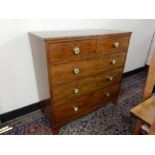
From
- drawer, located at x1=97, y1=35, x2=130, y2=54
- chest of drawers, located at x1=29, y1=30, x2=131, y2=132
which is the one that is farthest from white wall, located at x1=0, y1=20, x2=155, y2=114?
drawer, located at x1=97, y1=35, x2=130, y2=54

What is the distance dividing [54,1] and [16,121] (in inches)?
53.5

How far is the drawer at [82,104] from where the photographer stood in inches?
53.6

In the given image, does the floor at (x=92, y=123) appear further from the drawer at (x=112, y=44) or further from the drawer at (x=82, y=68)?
the drawer at (x=112, y=44)

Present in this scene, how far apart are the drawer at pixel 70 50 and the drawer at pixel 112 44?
0.28 ft

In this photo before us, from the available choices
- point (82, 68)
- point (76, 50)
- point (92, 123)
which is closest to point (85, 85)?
point (82, 68)

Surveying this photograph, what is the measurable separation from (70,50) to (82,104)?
25.3 inches

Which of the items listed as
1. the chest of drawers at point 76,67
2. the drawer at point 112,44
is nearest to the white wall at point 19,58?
the chest of drawers at point 76,67

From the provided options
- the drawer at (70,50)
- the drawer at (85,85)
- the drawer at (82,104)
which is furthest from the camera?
the drawer at (82,104)

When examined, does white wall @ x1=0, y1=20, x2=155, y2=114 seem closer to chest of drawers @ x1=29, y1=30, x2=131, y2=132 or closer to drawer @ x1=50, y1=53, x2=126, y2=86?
chest of drawers @ x1=29, y1=30, x2=131, y2=132

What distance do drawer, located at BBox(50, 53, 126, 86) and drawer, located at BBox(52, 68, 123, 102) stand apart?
57 millimetres

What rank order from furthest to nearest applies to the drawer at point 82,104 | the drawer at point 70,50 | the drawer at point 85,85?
the drawer at point 82,104
the drawer at point 85,85
the drawer at point 70,50

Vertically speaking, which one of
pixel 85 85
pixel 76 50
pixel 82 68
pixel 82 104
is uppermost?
pixel 76 50

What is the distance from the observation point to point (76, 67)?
1.24 metres

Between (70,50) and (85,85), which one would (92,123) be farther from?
(70,50)
